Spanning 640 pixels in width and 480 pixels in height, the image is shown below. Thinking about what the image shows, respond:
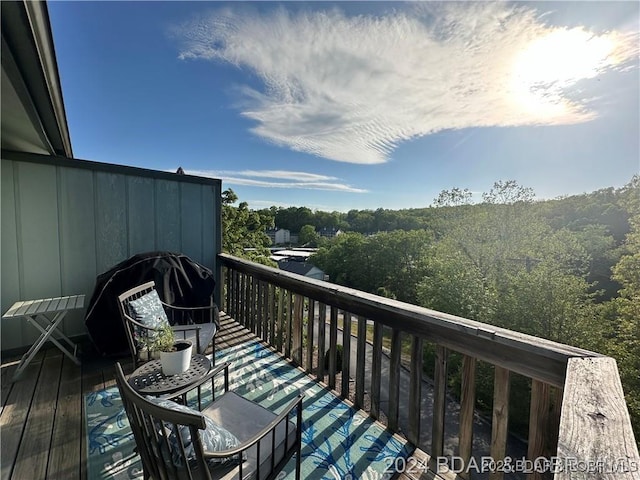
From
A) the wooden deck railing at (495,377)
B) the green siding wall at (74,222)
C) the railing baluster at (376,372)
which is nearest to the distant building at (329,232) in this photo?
the green siding wall at (74,222)

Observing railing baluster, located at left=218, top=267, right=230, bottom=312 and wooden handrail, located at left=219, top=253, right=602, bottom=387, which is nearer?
wooden handrail, located at left=219, top=253, right=602, bottom=387

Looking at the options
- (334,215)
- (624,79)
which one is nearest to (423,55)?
(624,79)

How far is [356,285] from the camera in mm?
31312

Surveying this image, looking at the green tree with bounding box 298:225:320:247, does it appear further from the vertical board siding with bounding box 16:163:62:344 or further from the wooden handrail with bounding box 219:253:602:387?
the wooden handrail with bounding box 219:253:602:387

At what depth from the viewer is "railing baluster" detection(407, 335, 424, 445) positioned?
198cm

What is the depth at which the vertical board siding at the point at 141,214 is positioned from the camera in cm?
392

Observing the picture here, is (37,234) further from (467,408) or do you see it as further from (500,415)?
(500,415)

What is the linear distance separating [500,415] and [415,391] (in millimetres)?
541

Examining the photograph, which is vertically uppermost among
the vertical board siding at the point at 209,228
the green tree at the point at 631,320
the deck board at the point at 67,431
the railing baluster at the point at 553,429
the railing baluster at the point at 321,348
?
the vertical board siding at the point at 209,228

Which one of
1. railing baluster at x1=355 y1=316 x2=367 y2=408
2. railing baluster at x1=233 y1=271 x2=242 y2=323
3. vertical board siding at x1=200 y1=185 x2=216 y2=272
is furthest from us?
vertical board siding at x1=200 y1=185 x2=216 y2=272

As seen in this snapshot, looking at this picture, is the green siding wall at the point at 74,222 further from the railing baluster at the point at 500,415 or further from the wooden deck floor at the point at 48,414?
A: the railing baluster at the point at 500,415

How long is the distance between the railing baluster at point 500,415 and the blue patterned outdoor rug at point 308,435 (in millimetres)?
601

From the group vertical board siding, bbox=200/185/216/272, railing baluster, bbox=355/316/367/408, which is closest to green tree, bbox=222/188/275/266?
vertical board siding, bbox=200/185/216/272

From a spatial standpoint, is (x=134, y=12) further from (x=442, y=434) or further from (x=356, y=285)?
(x=356, y=285)
